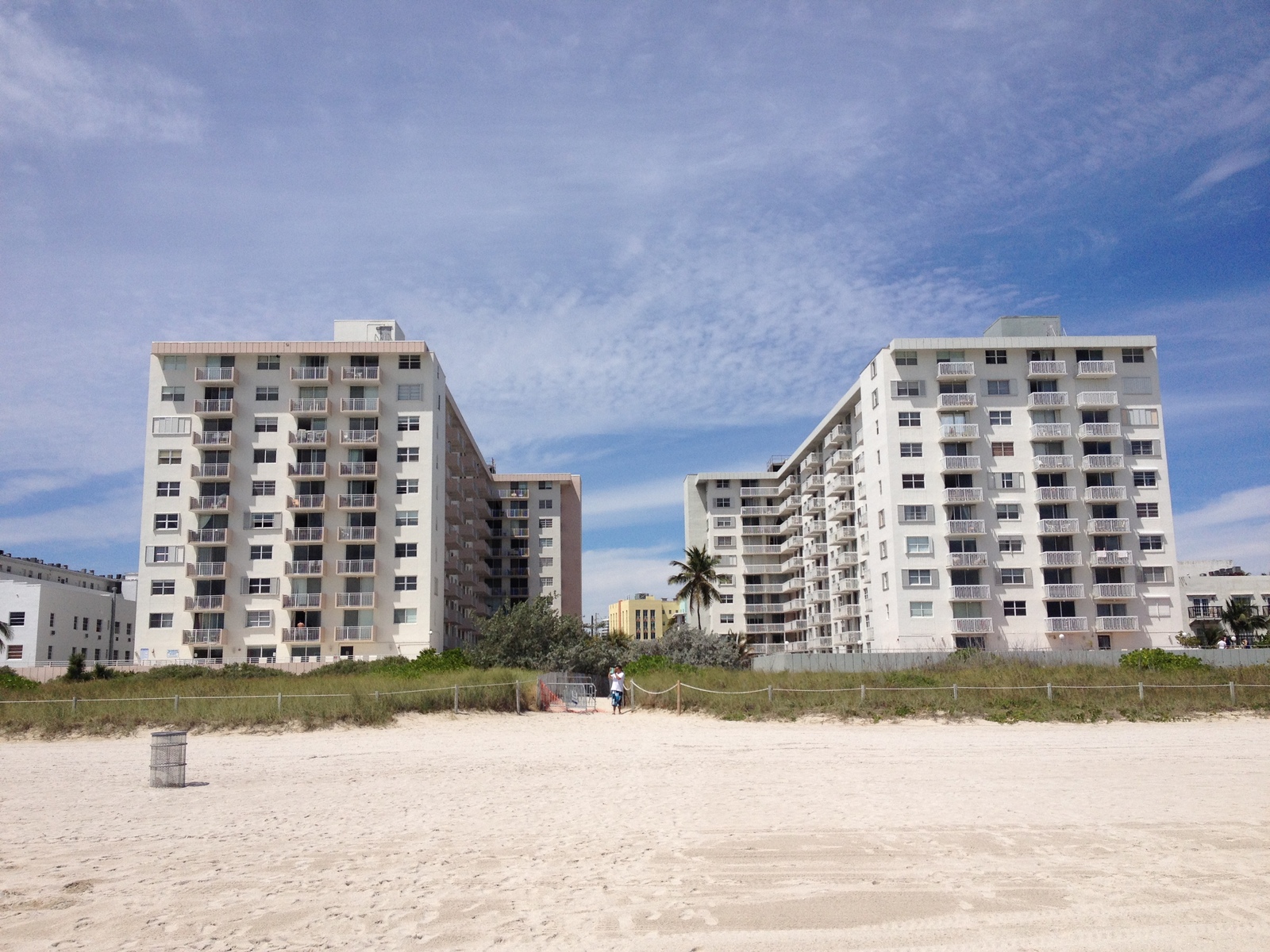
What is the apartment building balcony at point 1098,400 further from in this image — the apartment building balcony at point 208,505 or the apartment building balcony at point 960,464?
the apartment building balcony at point 208,505

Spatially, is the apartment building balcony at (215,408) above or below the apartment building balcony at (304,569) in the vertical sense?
above

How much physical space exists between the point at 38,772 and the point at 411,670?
108 feet

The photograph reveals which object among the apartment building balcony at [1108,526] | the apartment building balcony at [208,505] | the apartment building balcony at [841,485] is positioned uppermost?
the apartment building balcony at [841,485]

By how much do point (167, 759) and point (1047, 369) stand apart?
65.9 m

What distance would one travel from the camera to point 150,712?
103ft

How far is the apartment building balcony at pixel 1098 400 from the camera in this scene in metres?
69.8

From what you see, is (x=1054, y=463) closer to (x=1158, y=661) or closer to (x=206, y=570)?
(x=1158, y=661)

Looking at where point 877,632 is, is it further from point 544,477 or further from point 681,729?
point 544,477

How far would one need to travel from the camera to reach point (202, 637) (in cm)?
6619

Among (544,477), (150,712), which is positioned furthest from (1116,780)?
(544,477)

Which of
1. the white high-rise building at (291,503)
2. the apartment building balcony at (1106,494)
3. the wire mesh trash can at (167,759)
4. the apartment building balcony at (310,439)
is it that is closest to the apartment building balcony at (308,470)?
the white high-rise building at (291,503)

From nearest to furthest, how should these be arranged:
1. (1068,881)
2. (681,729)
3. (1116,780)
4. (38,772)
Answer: (1068,881), (1116,780), (38,772), (681,729)

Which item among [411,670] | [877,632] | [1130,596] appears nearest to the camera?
[411,670]

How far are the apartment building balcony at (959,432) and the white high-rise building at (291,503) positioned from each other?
37.2 meters
